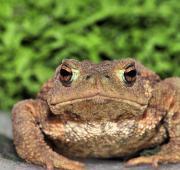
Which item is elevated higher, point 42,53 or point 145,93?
point 42,53

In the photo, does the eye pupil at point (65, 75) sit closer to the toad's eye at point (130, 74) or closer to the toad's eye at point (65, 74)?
the toad's eye at point (65, 74)

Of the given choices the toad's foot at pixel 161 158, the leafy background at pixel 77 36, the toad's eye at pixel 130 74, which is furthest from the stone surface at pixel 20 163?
the leafy background at pixel 77 36

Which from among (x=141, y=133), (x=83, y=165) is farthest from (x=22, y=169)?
(x=141, y=133)

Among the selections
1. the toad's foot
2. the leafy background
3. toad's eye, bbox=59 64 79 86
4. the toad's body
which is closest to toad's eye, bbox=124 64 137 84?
the toad's body

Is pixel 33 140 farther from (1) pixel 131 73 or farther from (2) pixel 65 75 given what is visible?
(1) pixel 131 73

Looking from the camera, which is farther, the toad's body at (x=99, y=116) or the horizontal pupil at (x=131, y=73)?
the horizontal pupil at (x=131, y=73)

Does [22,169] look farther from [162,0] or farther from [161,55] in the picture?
[162,0]

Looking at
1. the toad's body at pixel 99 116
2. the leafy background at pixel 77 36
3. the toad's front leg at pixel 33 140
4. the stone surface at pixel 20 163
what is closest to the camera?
the toad's body at pixel 99 116

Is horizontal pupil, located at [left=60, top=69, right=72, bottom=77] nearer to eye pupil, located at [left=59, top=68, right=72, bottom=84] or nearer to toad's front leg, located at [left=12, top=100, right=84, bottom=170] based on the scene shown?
eye pupil, located at [left=59, top=68, right=72, bottom=84]

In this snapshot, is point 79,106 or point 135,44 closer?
point 79,106
